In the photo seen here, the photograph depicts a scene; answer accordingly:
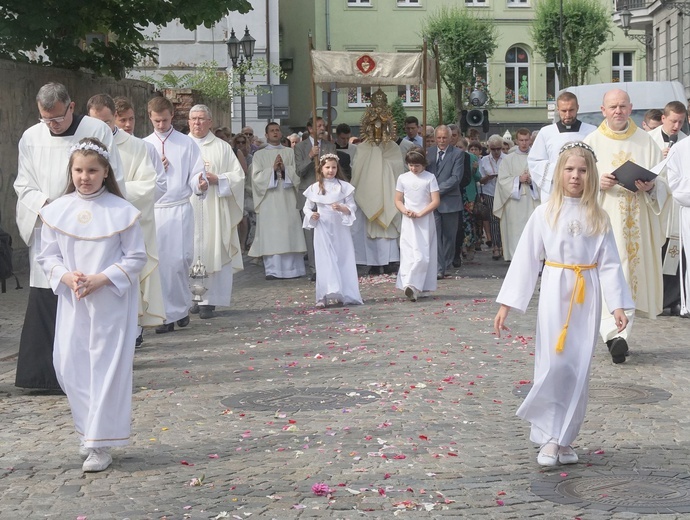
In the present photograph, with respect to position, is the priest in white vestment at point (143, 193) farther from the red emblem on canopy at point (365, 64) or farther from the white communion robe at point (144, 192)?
the red emblem on canopy at point (365, 64)

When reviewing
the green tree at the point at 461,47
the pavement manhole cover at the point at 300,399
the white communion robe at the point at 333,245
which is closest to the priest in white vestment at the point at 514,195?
the white communion robe at the point at 333,245

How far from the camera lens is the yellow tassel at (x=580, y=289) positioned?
7305mm

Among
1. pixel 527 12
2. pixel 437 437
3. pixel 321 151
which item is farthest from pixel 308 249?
pixel 527 12

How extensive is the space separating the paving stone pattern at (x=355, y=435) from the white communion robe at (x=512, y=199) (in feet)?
28.7

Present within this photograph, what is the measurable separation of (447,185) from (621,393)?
1021cm

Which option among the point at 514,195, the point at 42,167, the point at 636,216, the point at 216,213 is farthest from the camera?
the point at 514,195

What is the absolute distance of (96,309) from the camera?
737 centimetres

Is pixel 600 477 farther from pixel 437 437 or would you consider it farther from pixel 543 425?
pixel 437 437

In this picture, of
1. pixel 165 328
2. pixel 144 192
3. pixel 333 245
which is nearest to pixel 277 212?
pixel 333 245

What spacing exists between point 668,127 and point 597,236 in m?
7.54

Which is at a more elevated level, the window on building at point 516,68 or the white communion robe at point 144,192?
the window on building at point 516,68

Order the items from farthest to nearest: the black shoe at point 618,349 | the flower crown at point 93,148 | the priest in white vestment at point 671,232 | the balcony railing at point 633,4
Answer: the balcony railing at point 633,4 < the priest in white vestment at point 671,232 < the black shoe at point 618,349 < the flower crown at point 93,148

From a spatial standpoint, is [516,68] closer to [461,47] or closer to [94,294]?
[461,47]

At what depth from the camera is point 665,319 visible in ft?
45.2
